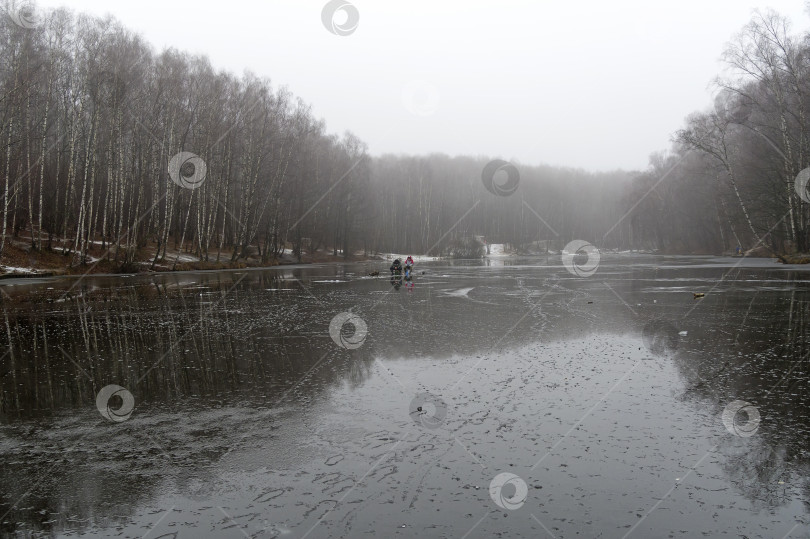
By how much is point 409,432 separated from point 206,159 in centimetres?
4223

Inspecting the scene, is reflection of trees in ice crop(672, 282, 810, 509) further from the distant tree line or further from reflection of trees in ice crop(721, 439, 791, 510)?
the distant tree line

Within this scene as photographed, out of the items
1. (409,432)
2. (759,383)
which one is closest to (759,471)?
(409,432)

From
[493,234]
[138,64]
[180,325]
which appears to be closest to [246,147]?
[138,64]

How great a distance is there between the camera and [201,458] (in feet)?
16.1

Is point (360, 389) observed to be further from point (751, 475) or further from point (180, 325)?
point (180, 325)

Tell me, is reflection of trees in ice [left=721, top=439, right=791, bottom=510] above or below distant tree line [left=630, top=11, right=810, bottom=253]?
below

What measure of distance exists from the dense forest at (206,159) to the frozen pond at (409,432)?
982 inches

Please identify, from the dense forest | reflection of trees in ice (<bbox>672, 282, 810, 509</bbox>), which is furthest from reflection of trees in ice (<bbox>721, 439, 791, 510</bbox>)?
the dense forest

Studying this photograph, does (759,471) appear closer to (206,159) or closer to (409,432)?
(409,432)

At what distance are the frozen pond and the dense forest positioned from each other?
24933 mm

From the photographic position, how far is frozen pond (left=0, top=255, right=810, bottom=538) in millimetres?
3828

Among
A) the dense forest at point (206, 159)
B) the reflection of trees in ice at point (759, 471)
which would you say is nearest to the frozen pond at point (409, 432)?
the reflection of trees in ice at point (759, 471)

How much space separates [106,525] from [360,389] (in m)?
3.76

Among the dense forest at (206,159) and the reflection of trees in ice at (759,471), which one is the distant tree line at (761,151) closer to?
the dense forest at (206,159)
